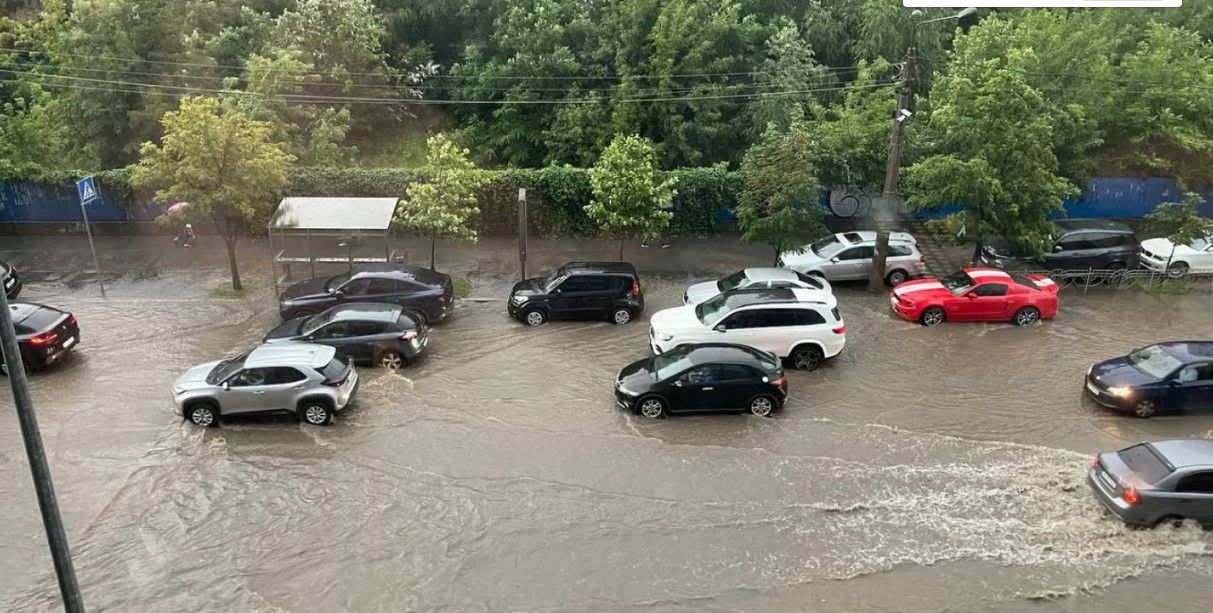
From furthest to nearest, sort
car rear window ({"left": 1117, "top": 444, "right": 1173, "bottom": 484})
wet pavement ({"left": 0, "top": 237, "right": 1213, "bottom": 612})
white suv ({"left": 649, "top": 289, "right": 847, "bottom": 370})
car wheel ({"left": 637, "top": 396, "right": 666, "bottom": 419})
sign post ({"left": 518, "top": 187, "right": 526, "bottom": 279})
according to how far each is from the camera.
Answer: sign post ({"left": 518, "top": 187, "right": 526, "bottom": 279}) → white suv ({"left": 649, "top": 289, "right": 847, "bottom": 370}) → car wheel ({"left": 637, "top": 396, "right": 666, "bottom": 419}) → car rear window ({"left": 1117, "top": 444, "right": 1173, "bottom": 484}) → wet pavement ({"left": 0, "top": 237, "right": 1213, "bottom": 612})

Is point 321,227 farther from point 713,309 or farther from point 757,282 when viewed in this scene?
point 757,282

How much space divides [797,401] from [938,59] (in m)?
19.2

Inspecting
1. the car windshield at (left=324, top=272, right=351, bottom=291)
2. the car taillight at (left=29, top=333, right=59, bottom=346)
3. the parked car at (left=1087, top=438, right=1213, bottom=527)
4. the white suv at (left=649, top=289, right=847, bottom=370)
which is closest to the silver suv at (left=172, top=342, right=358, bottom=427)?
the car taillight at (left=29, top=333, right=59, bottom=346)

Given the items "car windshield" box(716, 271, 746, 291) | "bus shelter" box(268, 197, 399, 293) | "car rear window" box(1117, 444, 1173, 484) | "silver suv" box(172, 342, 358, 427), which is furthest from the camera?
"bus shelter" box(268, 197, 399, 293)

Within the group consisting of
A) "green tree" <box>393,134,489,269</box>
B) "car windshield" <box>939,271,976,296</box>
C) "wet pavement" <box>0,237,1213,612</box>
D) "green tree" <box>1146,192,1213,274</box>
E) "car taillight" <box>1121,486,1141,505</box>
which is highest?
"green tree" <box>393,134,489,269</box>

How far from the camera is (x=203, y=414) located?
16.8 meters

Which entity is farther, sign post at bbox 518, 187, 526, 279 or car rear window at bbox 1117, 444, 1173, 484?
sign post at bbox 518, 187, 526, 279

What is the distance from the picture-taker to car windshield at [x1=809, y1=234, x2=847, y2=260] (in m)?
24.3

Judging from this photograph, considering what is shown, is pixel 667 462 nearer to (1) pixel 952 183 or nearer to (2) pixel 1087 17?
(1) pixel 952 183

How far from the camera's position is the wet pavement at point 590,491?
1259 cm

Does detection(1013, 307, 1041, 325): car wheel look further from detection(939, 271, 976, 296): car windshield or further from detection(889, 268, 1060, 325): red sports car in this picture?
detection(939, 271, 976, 296): car windshield

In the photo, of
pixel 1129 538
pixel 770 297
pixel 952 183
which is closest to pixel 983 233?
pixel 952 183

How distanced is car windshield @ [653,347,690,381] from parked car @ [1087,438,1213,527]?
710 centimetres

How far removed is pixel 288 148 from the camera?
2791 cm
